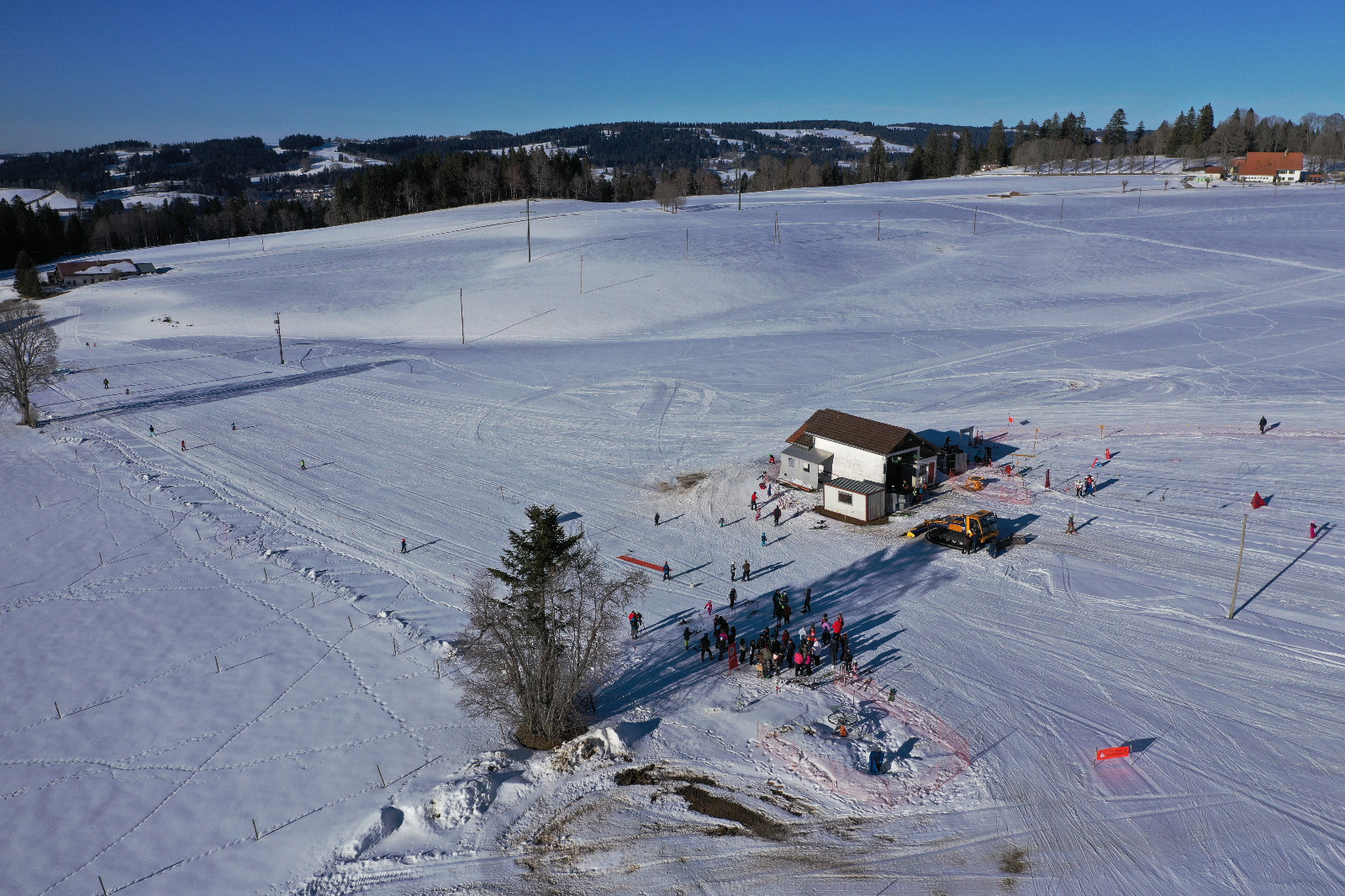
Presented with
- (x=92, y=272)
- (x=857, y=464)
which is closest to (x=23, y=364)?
(x=857, y=464)

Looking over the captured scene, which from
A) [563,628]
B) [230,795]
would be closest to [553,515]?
[563,628]

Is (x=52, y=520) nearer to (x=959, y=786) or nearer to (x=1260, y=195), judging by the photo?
(x=959, y=786)

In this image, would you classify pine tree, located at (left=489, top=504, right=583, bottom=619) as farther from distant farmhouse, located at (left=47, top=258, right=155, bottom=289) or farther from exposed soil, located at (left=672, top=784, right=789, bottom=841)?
distant farmhouse, located at (left=47, top=258, right=155, bottom=289)

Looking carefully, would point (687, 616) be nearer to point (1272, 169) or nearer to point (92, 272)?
point (92, 272)

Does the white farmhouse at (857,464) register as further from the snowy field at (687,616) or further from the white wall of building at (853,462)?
the snowy field at (687,616)

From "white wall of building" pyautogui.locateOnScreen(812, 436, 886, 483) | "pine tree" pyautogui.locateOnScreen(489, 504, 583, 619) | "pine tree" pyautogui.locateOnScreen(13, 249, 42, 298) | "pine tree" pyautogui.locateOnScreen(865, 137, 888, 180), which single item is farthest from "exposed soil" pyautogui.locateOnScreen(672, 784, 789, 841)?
"pine tree" pyautogui.locateOnScreen(865, 137, 888, 180)

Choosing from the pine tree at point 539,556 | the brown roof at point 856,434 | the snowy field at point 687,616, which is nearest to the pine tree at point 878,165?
the snowy field at point 687,616
